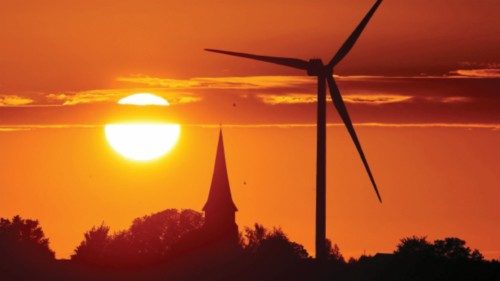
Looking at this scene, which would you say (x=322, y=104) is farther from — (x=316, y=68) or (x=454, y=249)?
(x=454, y=249)

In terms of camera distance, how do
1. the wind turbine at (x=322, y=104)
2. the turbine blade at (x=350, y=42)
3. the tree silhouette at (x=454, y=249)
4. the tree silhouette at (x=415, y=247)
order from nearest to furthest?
the turbine blade at (x=350, y=42), the wind turbine at (x=322, y=104), the tree silhouette at (x=415, y=247), the tree silhouette at (x=454, y=249)

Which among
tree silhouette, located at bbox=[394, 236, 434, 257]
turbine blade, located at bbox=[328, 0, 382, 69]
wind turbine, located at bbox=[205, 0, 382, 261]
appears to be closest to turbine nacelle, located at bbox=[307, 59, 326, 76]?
wind turbine, located at bbox=[205, 0, 382, 261]

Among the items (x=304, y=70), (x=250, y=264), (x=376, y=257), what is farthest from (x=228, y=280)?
(x=304, y=70)

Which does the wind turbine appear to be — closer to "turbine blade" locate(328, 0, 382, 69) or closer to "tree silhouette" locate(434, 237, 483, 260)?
"turbine blade" locate(328, 0, 382, 69)

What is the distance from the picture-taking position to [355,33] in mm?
134000

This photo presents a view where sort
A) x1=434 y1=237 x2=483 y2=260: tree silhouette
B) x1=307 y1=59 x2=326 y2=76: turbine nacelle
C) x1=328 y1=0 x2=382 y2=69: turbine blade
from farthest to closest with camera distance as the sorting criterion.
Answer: x1=434 y1=237 x2=483 y2=260: tree silhouette → x1=307 y1=59 x2=326 y2=76: turbine nacelle → x1=328 y1=0 x2=382 y2=69: turbine blade

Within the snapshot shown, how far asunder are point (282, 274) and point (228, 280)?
22.9ft

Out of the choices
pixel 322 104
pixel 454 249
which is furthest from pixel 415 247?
pixel 322 104

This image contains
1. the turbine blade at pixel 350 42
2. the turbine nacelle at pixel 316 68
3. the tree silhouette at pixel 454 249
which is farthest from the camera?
the tree silhouette at pixel 454 249

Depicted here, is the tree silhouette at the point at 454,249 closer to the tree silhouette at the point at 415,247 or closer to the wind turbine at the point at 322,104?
the tree silhouette at the point at 415,247

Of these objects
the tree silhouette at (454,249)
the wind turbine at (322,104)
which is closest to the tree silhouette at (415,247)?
the tree silhouette at (454,249)

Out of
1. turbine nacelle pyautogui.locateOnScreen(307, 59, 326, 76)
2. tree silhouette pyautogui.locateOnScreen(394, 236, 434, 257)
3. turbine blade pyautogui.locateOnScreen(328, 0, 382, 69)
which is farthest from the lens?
tree silhouette pyautogui.locateOnScreen(394, 236, 434, 257)

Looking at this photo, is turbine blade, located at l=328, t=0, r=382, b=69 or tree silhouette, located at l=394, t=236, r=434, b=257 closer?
turbine blade, located at l=328, t=0, r=382, b=69

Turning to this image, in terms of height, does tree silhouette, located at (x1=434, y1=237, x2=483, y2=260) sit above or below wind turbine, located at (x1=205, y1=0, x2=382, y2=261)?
above
